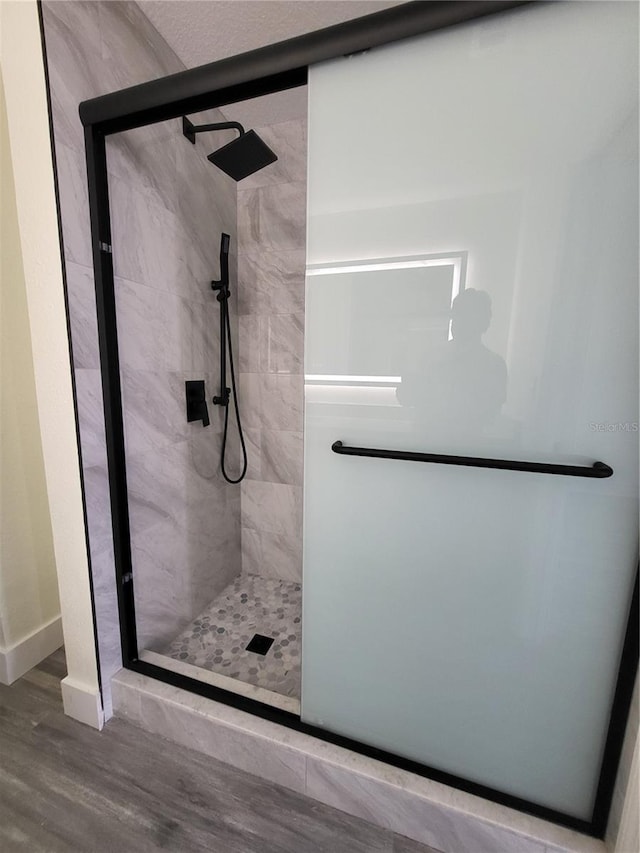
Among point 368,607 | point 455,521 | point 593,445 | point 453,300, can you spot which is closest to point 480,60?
point 453,300

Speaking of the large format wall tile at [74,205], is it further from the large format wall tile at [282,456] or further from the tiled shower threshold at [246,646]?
the tiled shower threshold at [246,646]

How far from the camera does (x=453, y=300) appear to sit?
81cm

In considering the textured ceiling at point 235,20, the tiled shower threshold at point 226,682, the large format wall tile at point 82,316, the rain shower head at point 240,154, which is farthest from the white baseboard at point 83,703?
the textured ceiling at point 235,20

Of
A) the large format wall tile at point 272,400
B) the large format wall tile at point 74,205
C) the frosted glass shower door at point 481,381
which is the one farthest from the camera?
the large format wall tile at point 272,400

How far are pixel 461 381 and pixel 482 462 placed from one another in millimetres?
196

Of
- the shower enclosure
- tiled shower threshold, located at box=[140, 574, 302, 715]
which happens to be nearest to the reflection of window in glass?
the shower enclosure

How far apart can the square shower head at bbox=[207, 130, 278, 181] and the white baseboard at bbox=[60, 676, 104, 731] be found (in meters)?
1.86

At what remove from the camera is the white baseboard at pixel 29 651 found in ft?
4.48

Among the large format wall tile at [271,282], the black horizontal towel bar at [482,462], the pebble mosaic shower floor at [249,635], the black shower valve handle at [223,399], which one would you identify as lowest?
the pebble mosaic shower floor at [249,635]

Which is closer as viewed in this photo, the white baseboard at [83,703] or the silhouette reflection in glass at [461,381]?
the silhouette reflection in glass at [461,381]

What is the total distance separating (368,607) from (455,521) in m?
0.36

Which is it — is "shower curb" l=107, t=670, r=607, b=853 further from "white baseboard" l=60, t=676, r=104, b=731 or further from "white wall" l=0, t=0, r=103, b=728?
"white wall" l=0, t=0, r=103, b=728

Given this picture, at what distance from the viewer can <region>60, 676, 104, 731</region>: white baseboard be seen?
3.96 ft

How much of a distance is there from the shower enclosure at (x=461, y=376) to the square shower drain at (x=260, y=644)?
1.07ft
